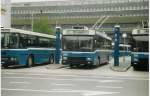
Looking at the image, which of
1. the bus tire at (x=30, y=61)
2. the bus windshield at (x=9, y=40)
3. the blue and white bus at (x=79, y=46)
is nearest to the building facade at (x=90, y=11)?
the bus tire at (x=30, y=61)

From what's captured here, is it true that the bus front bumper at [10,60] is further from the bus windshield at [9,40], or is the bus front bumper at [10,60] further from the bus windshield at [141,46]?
the bus windshield at [141,46]

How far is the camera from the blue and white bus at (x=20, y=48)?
23.4 meters

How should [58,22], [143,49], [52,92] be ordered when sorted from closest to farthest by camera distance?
[52,92] → [143,49] → [58,22]

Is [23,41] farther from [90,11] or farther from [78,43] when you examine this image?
[90,11]

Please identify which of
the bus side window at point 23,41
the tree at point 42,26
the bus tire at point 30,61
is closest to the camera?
the bus side window at point 23,41

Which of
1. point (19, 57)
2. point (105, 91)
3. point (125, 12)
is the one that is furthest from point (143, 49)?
point (125, 12)

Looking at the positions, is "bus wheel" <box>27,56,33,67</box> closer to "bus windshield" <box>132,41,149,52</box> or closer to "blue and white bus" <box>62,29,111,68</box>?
"blue and white bus" <box>62,29,111,68</box>

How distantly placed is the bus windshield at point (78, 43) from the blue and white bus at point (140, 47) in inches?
100

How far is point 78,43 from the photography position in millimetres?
23969

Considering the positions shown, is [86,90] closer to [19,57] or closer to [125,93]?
[125,93]

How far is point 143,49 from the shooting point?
72.9 ft

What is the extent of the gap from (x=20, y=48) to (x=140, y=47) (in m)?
6.65

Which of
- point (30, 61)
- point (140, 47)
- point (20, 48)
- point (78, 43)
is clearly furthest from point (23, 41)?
point (140, 47)

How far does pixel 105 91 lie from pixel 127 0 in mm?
17567
